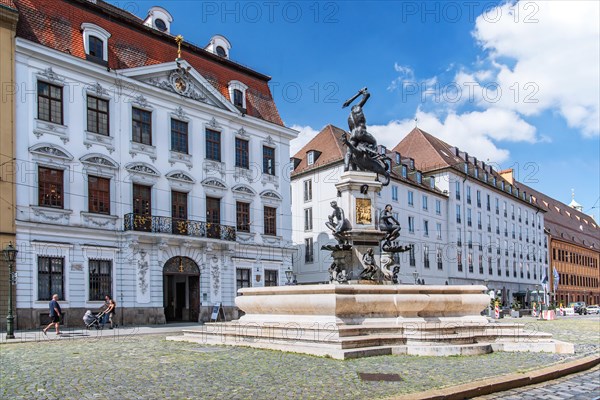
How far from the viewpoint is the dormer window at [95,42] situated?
30.5 m

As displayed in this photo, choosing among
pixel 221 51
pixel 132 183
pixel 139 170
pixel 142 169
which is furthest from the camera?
pixel 221 51

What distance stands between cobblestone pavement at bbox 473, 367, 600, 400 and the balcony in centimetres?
2388

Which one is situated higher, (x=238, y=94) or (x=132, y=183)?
(x=238, y=94)

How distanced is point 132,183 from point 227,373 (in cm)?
2308

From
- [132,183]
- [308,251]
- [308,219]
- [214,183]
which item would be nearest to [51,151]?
[132,183]

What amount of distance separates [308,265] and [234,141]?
16.3m

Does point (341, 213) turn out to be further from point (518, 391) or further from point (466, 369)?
point (518, 391)

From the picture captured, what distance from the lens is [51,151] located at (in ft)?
93.0

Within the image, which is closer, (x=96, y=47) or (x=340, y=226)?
(x=340, y=226)

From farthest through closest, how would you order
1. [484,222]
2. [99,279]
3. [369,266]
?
1. [484,222]
2. [99,279]
3. [369,266]

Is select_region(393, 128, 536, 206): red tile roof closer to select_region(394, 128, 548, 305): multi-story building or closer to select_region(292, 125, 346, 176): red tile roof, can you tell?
select_region(394, 128, 548, 305): multi-story building

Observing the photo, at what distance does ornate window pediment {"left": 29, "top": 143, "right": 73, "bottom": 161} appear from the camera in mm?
27781

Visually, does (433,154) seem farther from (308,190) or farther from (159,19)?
(159,19)

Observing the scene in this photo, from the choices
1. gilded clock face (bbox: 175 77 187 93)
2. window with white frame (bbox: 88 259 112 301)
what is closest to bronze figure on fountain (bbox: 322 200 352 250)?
window with white frame (bbox: 88 259 112 301)
